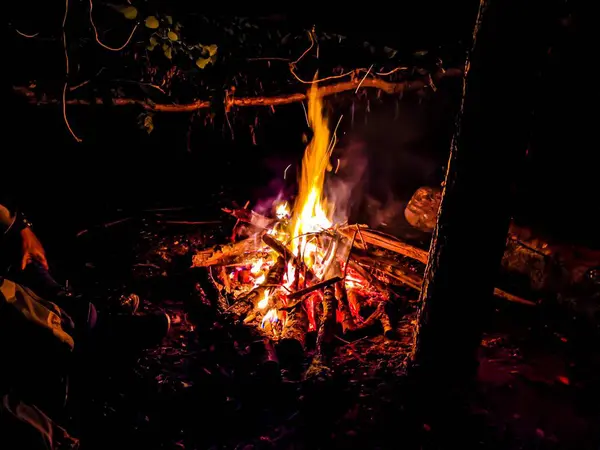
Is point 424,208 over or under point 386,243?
over

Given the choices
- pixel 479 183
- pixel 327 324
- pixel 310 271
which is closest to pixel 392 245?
pixel 310 271

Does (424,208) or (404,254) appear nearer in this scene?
(404,254)

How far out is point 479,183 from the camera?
296cm

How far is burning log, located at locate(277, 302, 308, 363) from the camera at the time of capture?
4117 mm

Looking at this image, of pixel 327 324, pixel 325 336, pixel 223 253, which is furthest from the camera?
pixel 223 253

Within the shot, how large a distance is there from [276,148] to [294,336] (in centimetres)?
632

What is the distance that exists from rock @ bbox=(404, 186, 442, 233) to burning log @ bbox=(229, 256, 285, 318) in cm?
367

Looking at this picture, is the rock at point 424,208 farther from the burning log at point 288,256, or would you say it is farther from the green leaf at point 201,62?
the green leaf at point 201,62

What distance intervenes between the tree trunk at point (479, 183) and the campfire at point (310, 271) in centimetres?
105

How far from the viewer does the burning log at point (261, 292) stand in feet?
15.4

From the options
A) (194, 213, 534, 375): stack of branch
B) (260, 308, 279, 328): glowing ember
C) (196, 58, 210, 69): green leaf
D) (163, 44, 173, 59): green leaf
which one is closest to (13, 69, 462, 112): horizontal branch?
(196, 58, 210, 69): green leaf

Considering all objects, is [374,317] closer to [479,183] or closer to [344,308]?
[344,308]

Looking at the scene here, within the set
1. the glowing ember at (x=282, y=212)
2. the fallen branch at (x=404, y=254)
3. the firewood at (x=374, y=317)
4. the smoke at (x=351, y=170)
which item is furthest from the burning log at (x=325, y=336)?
the smoke at (x=351, y=170)

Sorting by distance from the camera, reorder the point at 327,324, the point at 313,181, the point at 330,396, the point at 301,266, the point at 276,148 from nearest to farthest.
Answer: the point at 330,396, the point at 327,324, the point at 301,266, the point at 313,181, the point at 276,148
